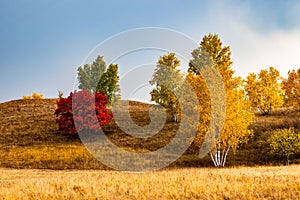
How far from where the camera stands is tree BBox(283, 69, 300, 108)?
62.0m

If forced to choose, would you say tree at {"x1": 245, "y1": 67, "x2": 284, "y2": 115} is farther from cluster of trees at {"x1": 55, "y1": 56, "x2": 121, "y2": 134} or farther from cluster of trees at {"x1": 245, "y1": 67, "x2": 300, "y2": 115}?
cluster of trees at {"x1": 55, "y1": 56, "x2": 121, "y2": 134}

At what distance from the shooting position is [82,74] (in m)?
77.8

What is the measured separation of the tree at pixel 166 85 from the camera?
52.0 m

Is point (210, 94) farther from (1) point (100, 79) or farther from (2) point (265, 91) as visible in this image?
(1) point (100, 79)

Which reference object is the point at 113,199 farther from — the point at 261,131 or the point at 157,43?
the point at 261,131

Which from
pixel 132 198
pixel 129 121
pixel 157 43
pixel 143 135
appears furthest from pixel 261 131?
pixel 132 198

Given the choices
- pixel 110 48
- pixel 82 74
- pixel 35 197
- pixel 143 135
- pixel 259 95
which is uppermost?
pixel 82 74

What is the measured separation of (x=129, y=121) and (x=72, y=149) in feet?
69.9

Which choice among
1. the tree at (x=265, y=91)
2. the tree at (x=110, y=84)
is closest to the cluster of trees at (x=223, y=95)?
the tree at (x=265, y=91)

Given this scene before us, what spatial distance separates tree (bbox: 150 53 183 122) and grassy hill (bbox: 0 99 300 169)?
4342 millimetres

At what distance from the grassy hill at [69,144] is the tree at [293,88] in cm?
217

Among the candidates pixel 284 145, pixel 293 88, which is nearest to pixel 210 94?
pixel 284 145

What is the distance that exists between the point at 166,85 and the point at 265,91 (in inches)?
961

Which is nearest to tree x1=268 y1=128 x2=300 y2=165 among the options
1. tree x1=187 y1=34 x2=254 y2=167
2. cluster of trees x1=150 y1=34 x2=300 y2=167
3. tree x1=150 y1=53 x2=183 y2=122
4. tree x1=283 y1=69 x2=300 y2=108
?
cluster of trees x1=150 y1=34 x2=300 y2=167
